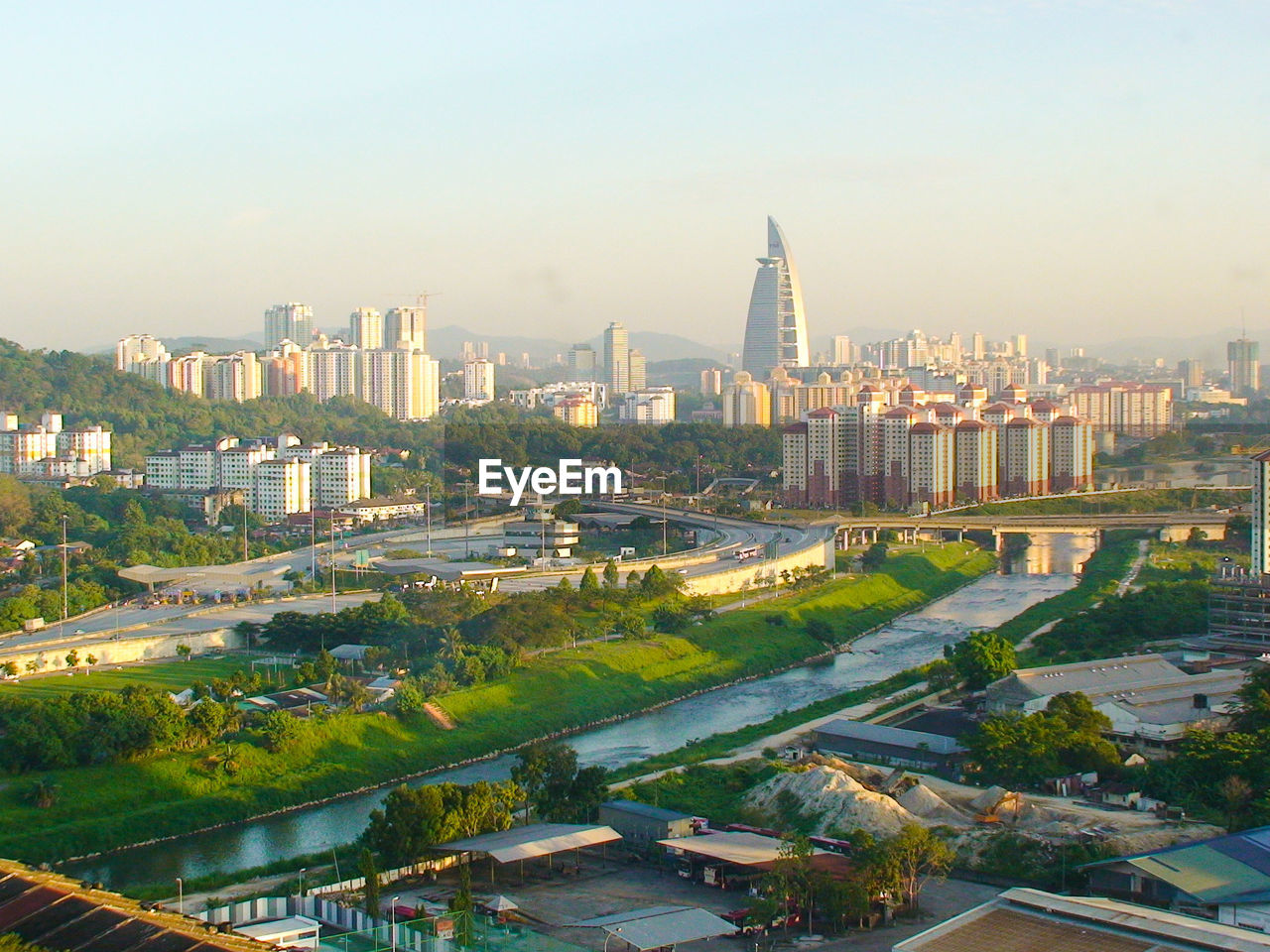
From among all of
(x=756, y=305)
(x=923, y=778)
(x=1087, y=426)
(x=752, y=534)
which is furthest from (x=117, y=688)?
(x=756, y=305)

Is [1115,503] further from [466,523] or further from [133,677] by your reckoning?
[133,677]

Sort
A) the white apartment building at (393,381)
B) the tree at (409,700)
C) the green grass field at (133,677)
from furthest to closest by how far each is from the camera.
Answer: the white apartment building at (393,381)
the green grass field at (133,677)
the tree at (409,700)

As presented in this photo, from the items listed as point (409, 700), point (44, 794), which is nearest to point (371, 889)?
point (44, 794)

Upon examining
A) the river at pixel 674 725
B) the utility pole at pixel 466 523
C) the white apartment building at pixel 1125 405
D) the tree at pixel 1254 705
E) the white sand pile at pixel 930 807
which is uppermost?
the white apartment building at pixel 1125 405

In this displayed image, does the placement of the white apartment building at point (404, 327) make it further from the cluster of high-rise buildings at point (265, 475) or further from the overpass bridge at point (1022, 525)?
the overpass bridge at point (1022, 525)

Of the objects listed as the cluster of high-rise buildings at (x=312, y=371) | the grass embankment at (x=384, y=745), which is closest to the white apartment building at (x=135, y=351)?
the cluster of high-rise buildings at (x=312, y=371)

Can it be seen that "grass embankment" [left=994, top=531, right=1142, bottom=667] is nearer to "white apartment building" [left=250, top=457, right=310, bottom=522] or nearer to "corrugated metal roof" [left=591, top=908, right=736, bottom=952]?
"corrugated metal roof" [left=591, top=908, right=736, bottom=952]
